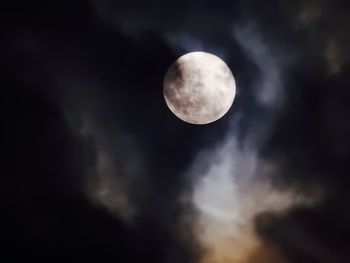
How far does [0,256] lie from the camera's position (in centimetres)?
3881

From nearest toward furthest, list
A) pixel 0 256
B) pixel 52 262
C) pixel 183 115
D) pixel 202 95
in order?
pixel 202 95, pixel 183 115, pixel 0 256, pixel 52 262

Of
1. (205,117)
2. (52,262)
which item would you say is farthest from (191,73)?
(52,262)

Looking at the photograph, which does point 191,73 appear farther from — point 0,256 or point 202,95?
point 0,256

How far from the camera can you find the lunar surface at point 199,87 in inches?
980

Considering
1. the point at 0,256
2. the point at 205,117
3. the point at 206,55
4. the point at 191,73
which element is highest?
the point at 206,55

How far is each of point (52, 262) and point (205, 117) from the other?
29526mm

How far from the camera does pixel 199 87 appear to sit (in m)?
24.8

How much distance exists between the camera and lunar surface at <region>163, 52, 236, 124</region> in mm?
24891

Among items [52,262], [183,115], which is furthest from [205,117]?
[52,262]

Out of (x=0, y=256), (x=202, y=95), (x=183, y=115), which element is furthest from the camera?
(x=0, y=256)

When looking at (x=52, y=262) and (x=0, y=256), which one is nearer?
(x=0, y=256)

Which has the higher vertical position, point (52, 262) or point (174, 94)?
point (174, 94)

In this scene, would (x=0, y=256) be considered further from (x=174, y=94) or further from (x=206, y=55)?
(x=206, y=55)

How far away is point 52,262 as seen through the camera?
4147 centimetres
